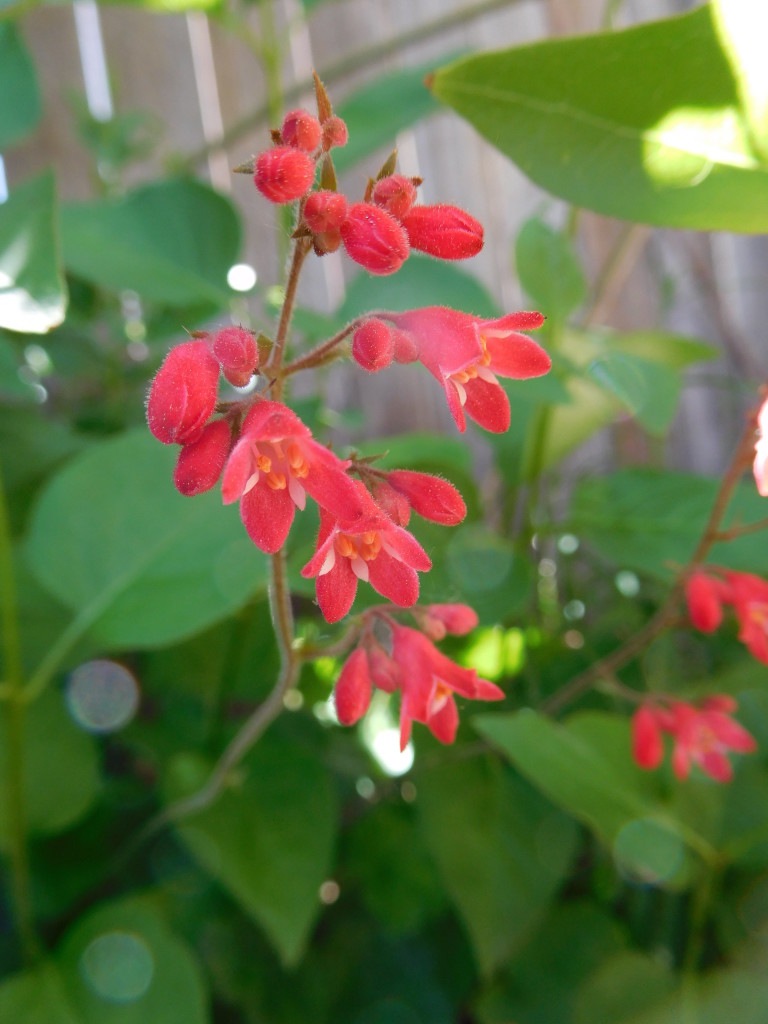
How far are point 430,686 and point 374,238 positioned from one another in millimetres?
264

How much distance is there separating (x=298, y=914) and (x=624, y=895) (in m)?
0.48

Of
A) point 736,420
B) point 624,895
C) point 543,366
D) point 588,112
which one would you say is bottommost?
point 624,895

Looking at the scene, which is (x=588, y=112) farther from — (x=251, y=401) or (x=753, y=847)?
(x=753, y=847)

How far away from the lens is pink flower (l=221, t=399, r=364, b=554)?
0.39 metres

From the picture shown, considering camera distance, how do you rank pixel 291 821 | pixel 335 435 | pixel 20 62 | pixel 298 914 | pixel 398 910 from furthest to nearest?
pixel 335 435
pixel 20 62
pixel 398 910
pixel 291 821
pixel 298 914

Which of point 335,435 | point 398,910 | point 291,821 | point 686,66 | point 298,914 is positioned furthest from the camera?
point 335,435

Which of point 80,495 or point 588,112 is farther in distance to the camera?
point 80,495

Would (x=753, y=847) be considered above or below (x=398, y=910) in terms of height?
above

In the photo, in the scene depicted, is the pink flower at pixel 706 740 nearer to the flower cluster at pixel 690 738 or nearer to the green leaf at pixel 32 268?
the flower cluster at pixel 690 738

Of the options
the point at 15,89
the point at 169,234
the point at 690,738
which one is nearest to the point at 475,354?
the point at 690,738

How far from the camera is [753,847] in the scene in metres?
0.86

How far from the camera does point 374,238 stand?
40cm

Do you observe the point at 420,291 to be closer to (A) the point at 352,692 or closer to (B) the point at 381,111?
(B) the point at 381,111

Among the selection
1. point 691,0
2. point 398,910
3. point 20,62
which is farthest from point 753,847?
point 691,0
